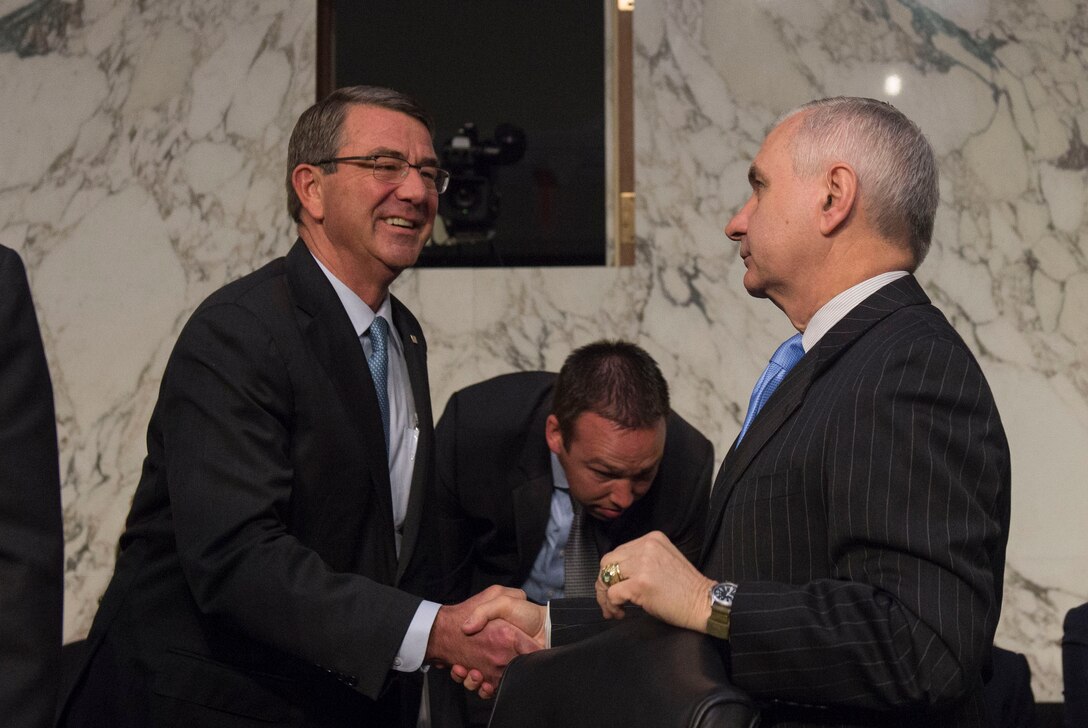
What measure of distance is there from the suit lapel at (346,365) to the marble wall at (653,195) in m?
1.96

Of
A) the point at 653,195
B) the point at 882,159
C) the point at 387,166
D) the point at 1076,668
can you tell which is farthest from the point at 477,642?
the point at 653,195

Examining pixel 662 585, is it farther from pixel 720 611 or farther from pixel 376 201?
pixel 376 201

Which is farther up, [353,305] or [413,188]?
[413,188]

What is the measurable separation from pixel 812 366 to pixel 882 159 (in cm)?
32

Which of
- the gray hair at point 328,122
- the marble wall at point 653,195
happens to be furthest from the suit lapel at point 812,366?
the marble wall at point 653,195

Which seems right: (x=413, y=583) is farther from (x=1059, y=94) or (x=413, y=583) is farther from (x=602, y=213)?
(x=1059, y=94)

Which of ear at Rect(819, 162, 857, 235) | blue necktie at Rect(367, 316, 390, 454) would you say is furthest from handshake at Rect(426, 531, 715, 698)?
ear at Rect(819, 162, 857, 235)

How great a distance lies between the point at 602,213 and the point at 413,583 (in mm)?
2242

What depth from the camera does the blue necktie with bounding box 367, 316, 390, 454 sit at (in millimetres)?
2400

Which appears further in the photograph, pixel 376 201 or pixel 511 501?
pixel 511 501

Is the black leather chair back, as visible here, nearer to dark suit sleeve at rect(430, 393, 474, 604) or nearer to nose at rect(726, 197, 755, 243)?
nose at rect(726, 197, 755, 243)

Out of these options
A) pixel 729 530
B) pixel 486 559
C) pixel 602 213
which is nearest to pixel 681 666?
pixel 729 530

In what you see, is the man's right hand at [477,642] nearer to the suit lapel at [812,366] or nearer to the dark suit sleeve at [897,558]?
the suit lapel at [812,366]

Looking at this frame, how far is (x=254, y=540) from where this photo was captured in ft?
6.81
